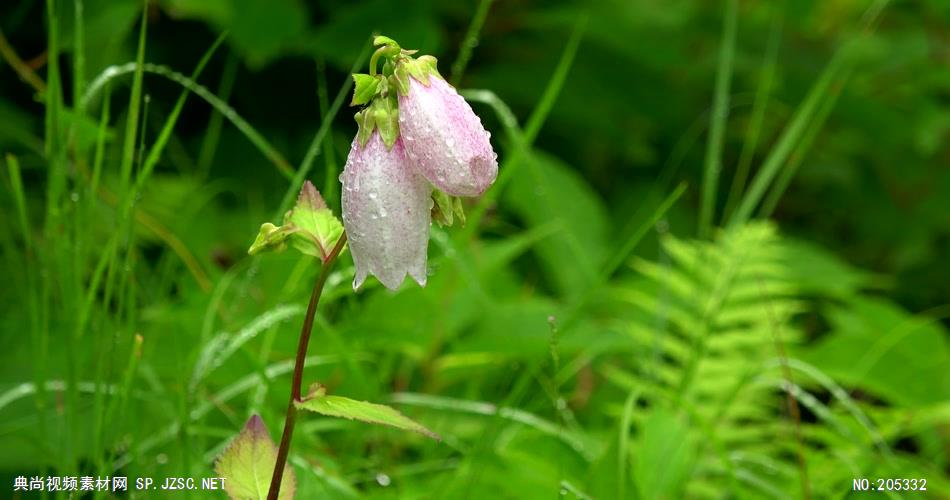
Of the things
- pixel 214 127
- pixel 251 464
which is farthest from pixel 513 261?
pixel 251 464

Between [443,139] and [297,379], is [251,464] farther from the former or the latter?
[443,139]

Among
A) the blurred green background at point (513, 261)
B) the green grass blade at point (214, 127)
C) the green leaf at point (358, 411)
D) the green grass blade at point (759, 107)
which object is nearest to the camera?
the green leaf at point (358, 411)

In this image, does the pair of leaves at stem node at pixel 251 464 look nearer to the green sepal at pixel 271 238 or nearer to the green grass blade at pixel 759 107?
the green sepal at pixel 271 238

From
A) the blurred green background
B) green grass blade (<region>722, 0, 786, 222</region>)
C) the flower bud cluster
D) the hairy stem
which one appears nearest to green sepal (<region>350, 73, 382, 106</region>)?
the flower bud cluster

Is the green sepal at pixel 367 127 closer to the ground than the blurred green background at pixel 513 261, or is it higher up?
closer to the ground

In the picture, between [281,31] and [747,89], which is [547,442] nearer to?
[281,31]

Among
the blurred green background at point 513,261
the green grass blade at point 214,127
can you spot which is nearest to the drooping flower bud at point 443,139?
the blurred green background at point 513,261
